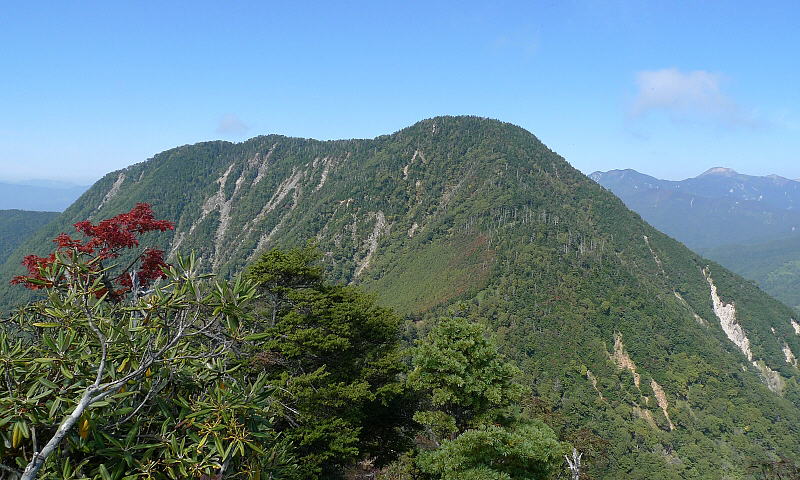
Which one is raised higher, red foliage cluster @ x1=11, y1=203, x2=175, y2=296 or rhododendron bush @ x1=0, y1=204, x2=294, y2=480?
red foliage cluster @ x1=11, y1=203, x2=175, y2=296

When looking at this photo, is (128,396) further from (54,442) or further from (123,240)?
(123,240)

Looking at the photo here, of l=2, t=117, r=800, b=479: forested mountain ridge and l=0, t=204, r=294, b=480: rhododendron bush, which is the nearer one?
l=0, t=204, r=294, b=480: rhododendron bush

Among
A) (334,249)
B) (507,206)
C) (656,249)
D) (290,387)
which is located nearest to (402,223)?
(334,249)

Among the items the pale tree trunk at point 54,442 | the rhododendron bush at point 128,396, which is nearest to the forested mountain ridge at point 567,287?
the rhododendron bush at point 128,396

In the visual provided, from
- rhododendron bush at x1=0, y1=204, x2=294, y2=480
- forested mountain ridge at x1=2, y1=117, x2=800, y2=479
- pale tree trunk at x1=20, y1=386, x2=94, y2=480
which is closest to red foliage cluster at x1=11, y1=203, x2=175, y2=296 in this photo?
rhododendron bush at x1=0, y1=204, x2=294, y2=480

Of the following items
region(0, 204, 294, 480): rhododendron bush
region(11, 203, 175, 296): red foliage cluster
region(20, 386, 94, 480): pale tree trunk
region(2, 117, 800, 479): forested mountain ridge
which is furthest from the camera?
region(2, 117, 800, 479): forested mountain ridge

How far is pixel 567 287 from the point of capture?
103750mm

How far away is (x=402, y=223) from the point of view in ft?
529

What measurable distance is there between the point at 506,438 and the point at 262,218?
642 ft

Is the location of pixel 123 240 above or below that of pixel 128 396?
above

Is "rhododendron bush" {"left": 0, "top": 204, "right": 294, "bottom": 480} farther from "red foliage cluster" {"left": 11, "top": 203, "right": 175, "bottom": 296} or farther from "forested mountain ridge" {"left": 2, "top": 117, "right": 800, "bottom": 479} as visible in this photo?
"forested mountain ridge" {"left": 2, "top": 117, "right": 800, "bottom": 479}

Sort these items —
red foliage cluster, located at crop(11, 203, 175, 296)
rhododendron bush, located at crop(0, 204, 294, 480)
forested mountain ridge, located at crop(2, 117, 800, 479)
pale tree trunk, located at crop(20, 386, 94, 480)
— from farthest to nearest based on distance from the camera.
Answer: forested mountain ridge, located at crop(2, 117, 800, 479) < red foliage cluster, located at crop(11, 203, 175, 296) < rhododendron bush, located at crop(0, 204, 294, 480) < pale tree trunk, located at crop(20, 386, 94, 480)

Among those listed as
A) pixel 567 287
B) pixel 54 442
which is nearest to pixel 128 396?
pixel 54 442

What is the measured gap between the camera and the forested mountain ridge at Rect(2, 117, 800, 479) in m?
82.4
